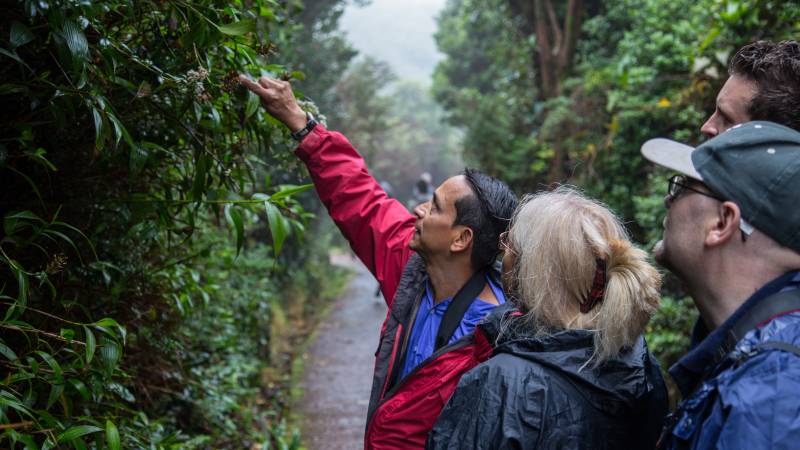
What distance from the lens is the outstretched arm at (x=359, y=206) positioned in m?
2.46

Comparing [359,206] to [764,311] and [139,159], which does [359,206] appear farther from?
[764,311]

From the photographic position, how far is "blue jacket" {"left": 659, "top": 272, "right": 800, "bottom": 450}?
3.88ft

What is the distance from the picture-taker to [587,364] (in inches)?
64.2

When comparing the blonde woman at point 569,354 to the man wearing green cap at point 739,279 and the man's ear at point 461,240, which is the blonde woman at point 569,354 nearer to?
the man wearing green cap at point 739,279

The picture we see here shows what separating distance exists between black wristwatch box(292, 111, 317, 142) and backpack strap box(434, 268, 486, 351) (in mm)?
858

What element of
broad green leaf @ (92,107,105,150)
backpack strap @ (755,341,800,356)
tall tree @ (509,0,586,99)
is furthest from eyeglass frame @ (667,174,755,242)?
tall tree @ (509,0,586,99)

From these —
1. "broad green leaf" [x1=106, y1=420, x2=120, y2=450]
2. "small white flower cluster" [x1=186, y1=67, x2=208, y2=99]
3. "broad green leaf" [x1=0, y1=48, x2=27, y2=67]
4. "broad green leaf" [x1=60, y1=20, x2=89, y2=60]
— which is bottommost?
"broad green leaf" [x1=106, y1=420, x2=120, y2=450]

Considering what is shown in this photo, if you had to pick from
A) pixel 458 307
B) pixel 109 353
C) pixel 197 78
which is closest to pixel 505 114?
pixel 458 307

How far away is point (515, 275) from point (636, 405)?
1.59ft

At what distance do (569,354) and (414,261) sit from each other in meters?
0.95

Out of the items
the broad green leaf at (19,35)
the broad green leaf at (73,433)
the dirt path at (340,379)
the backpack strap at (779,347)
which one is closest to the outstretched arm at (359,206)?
the broad green leaf at (19,35)

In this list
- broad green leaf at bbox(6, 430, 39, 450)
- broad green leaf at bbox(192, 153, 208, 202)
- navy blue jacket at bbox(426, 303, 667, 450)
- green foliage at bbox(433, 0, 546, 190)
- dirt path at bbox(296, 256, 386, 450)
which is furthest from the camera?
green foliage at bbox(433, 0, 546, 190)

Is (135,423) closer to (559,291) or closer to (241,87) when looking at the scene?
(241,87)

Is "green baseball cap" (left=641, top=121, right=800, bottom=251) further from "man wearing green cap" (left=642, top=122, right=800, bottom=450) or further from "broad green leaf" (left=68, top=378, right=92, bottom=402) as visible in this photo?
"broad green leaf" (left=68, top=378, right=92, bottom=402)
